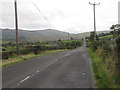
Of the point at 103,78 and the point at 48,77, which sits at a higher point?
the point at 103,78

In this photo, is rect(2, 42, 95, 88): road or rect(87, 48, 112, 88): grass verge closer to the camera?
rect(87, 48, 112, 88): grass verge

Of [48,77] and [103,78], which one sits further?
[48,77]

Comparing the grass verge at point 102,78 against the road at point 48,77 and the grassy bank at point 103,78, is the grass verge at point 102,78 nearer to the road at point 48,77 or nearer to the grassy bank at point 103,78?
the grassy bank at point 103,78

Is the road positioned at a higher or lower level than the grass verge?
lower

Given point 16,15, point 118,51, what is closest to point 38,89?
point 118,51

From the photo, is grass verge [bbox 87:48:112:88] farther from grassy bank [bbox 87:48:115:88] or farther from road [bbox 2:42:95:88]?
road [bbox 2:42:95:88]

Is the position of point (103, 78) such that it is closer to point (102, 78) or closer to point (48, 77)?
point (102, 78)

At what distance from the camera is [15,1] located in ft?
95.7

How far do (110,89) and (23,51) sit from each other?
30.2m

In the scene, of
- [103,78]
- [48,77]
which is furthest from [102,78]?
[48,77]

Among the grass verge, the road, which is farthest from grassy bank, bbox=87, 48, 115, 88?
the road

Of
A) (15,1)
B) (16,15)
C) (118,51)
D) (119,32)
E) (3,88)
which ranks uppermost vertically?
(15,1)

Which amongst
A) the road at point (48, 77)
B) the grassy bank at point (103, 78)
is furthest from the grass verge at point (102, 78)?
the road at point (48, 77)

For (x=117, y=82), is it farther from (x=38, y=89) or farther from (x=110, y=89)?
(x=38, y=89)
